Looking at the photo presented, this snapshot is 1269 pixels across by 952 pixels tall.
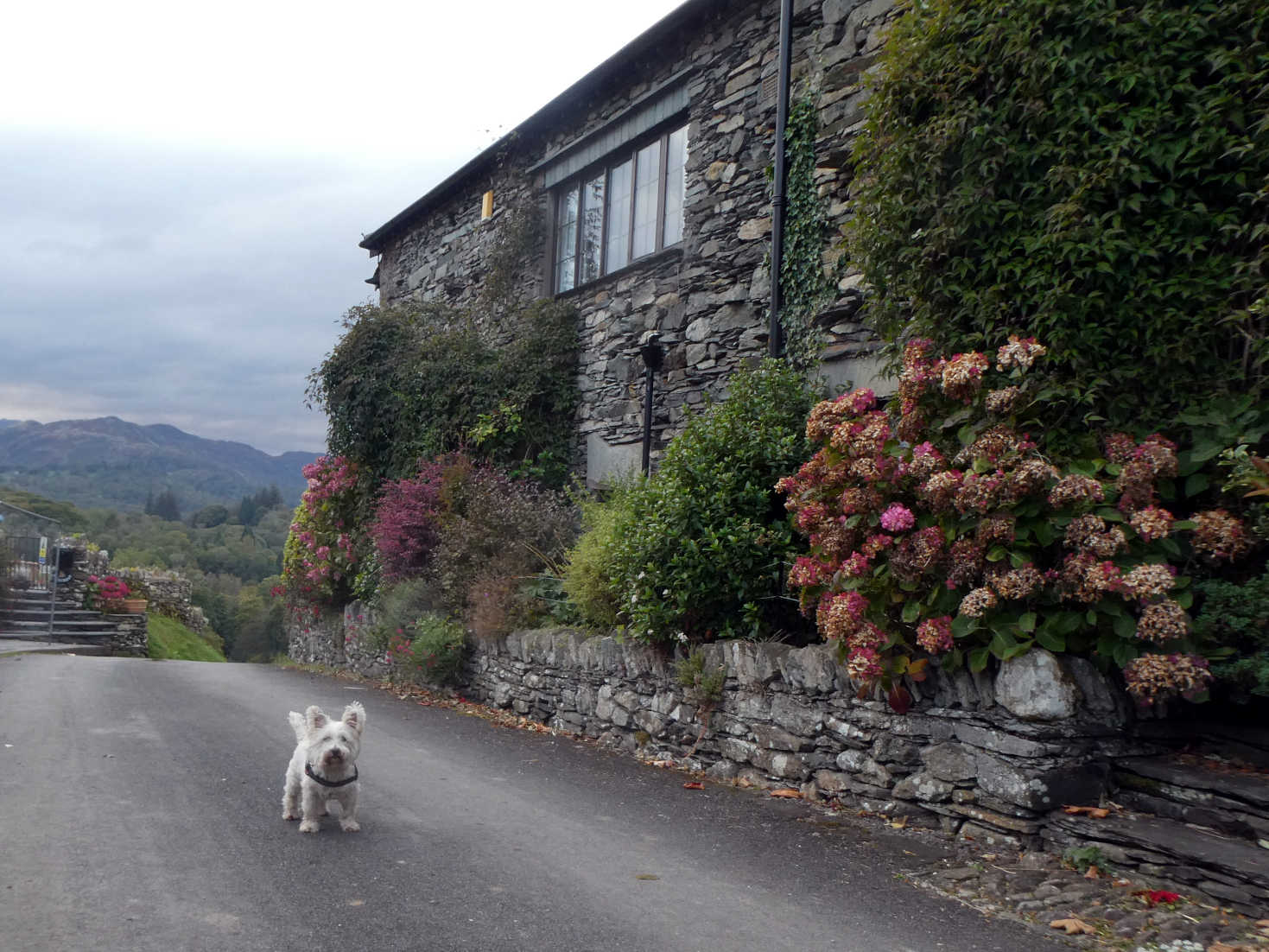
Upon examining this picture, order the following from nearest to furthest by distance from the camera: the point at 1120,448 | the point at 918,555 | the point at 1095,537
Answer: the point at 1095,537, the point at 1120,448, the point at 918,555

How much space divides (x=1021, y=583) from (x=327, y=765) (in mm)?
4116

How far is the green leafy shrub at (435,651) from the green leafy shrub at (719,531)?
12.2 feet

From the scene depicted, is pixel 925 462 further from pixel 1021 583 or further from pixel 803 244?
→ pixel 803 244

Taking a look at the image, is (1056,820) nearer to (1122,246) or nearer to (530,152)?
(1122,246)

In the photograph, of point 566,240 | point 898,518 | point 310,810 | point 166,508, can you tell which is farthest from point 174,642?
point 166,508

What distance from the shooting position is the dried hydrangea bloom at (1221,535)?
496 centimetres

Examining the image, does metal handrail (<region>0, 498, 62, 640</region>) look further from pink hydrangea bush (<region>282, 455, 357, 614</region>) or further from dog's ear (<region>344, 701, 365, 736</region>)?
dog's ear (<region>344, 701, 365, 736</region>)

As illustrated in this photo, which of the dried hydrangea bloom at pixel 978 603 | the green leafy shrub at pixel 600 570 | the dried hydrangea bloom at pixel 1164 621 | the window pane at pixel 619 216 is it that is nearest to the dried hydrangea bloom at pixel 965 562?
the dried hydrangea bloom at pixel 978 603

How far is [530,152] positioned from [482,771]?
36.1ft

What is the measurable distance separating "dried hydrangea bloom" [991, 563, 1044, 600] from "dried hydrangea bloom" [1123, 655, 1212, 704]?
0.63 meters

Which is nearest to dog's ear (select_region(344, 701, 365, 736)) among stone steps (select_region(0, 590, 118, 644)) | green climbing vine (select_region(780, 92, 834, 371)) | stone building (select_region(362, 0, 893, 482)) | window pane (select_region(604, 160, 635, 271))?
stone building (select_region(362, 0, 893, 482))

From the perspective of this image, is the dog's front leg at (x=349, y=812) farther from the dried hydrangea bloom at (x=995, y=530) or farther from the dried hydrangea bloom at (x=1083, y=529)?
the dried hydrangea bloom at (x=1083, y=529)

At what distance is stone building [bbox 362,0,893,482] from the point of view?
363 inches

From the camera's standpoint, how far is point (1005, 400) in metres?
5.61
